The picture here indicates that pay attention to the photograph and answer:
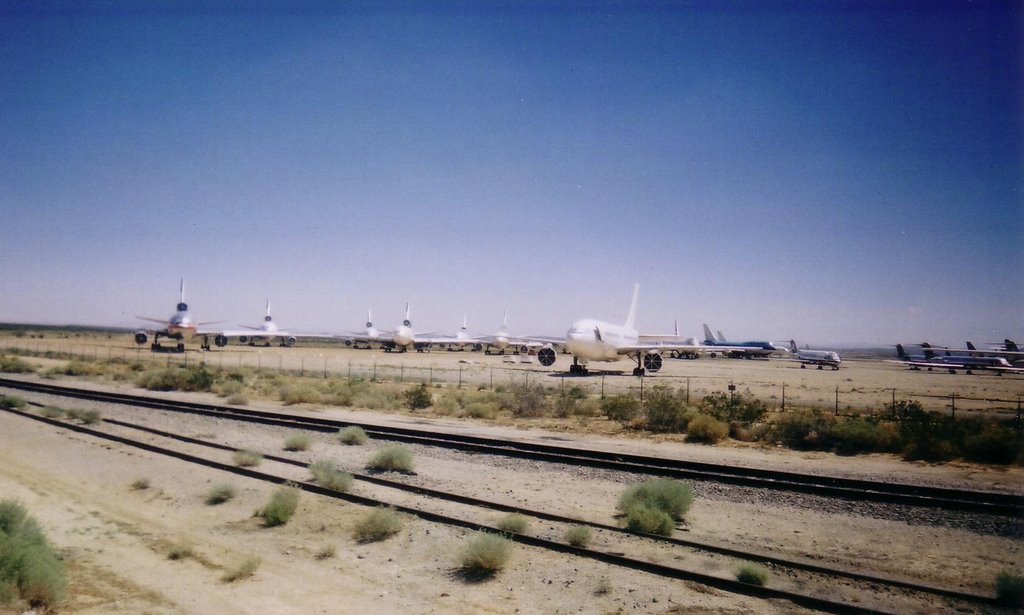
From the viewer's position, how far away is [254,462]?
14.8m

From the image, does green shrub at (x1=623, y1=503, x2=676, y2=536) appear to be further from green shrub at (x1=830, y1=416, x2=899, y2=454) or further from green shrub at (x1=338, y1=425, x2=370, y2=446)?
green shrub at (x1=830, y1=416, x2=899, y2=454)

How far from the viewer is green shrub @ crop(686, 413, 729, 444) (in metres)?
20.5

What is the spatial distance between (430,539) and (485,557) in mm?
1621

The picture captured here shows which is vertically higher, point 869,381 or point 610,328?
point 610,328

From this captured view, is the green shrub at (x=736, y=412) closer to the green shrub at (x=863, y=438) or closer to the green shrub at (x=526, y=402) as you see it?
the green shrub at (x=863, y=438)

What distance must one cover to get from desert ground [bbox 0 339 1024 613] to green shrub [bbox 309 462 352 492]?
0.44 m

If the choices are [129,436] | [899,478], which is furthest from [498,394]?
[899,478]

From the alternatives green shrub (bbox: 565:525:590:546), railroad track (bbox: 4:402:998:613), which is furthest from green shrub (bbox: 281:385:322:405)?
green shrub (bbox: 565:525:590:546)

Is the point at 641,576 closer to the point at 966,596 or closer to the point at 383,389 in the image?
the point at 966,596

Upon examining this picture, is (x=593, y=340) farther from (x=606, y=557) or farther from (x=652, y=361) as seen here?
(x=606, y=557)

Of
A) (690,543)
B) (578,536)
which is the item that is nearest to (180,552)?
(578,536)

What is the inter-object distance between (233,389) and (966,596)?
106ft

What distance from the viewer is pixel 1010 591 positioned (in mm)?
7125

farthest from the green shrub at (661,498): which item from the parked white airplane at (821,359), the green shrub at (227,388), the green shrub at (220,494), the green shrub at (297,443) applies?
the parked white airplane at (821,359)
